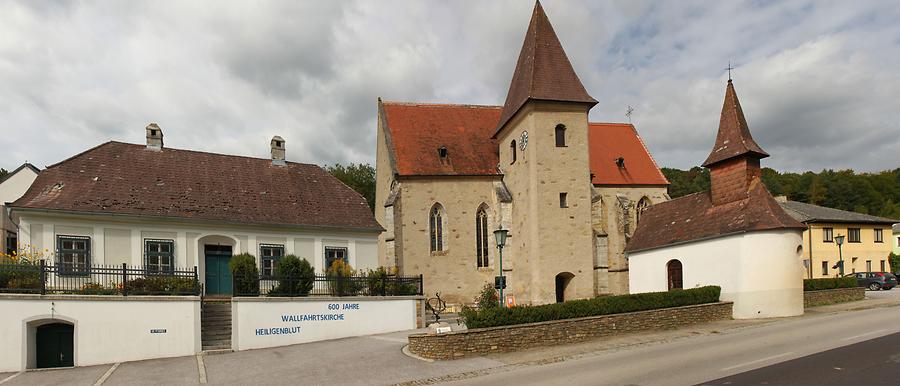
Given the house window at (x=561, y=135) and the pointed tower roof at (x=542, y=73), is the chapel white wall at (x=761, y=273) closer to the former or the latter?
the house window at (x=561, y=135)

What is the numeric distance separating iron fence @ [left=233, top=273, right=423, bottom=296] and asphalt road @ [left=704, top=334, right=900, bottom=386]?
12.3 metres

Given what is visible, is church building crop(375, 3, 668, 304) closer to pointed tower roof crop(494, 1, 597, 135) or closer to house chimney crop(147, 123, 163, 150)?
pointed tower roof crop(494, 1, 597, 135)

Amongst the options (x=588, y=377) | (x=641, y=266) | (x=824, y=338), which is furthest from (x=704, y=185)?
(x=588, y=377)

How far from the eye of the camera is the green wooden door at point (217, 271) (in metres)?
22.4

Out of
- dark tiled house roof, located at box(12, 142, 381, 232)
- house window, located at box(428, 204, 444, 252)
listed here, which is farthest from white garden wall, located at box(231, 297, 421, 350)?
house window, located at box(428, 204, 444, 252)

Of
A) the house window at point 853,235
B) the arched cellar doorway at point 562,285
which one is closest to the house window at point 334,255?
the arched cellar doorway at point 562,285

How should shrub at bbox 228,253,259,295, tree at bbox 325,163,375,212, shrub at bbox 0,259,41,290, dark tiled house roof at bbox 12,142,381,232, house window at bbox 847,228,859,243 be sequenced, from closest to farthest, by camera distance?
shrub at bbox 0,259,41,290 < shrub at bbox 228,253,259,295 < dark tiled house roof at bbox 12,142,381,232 < house window at bbox 847,228,859,243 < tree at bbox 325,163,375,212

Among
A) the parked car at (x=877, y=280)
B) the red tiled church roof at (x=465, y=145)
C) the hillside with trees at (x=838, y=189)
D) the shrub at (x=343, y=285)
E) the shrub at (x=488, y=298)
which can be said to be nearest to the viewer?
the shrub at (x=343, y=285)

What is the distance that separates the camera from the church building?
26.5 meters

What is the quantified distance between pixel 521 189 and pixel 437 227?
500cm

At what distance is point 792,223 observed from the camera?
20.2 m

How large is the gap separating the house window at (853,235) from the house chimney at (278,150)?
4157 centimetres

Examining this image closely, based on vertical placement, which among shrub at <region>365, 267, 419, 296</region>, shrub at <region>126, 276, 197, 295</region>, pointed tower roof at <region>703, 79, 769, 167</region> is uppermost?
pointed tower roof at <region>703, 79, 769, 167</region>

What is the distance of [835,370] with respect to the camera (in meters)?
10.4
